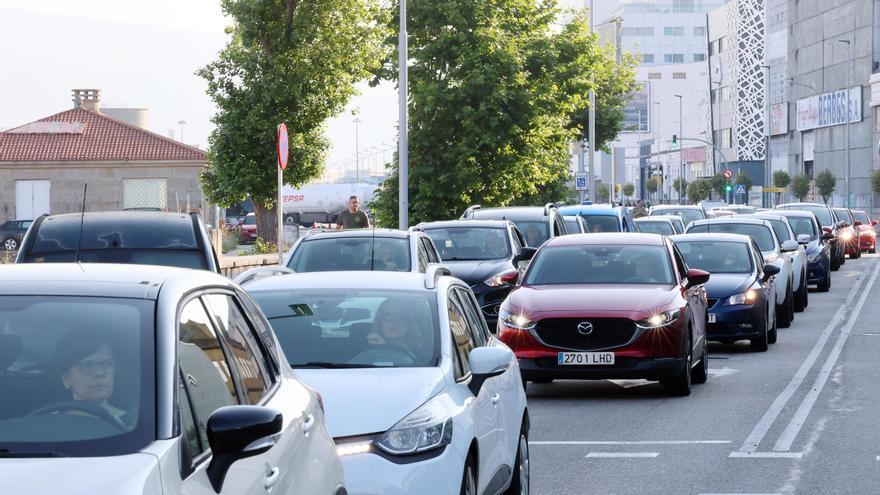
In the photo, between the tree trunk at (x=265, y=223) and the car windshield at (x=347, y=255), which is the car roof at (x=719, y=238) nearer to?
the car windshield at (x=347, y=255)

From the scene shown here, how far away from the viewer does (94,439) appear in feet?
13.0

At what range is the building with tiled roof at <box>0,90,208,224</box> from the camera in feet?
258

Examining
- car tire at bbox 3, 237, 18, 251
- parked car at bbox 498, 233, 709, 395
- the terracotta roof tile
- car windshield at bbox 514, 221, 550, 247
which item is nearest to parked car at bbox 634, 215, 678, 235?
car windshield at bbox 514, 221, 550, 247

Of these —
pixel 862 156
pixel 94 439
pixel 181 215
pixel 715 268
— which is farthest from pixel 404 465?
pixel 862 156

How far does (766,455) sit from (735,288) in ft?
31.0

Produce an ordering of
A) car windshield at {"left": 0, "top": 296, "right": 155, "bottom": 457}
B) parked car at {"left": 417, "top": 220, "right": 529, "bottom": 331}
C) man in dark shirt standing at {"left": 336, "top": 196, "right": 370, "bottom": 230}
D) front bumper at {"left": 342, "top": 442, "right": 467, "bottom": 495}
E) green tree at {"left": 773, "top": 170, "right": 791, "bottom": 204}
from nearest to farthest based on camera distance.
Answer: car windshield at {"left": 0, "top": 296, "right": 155, "bottom": 457} → front bumper at {"left": 342, "top": 442, "right": 467, "bottom": 495} → parked car at {"left": 417, "top": 220, "right": 529, "bottom": 331} → man in dark shirt standing at {"left": 336, "top": 196, "right": 370, "bottom": 230} → green tree at {"left": 773, "top": 170, "right": 791, "bottom": 204}

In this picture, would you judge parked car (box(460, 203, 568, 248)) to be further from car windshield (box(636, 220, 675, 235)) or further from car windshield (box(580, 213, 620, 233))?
car windshield (box(636, 220, 675, 235))

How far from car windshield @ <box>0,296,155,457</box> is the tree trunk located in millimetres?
39830

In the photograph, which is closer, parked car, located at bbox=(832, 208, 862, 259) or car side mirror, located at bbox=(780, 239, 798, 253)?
car side mirror, located at bbox=(780, 239, 798, 253)

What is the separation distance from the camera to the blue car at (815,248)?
3381 cm

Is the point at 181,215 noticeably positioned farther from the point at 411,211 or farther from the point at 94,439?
the point at 411,211

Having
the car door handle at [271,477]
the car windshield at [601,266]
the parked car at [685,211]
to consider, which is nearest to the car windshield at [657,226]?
the parked car at [685,211]

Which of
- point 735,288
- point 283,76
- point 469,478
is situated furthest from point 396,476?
point 283,76

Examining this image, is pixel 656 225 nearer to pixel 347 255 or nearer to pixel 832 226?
pixel 832 226
